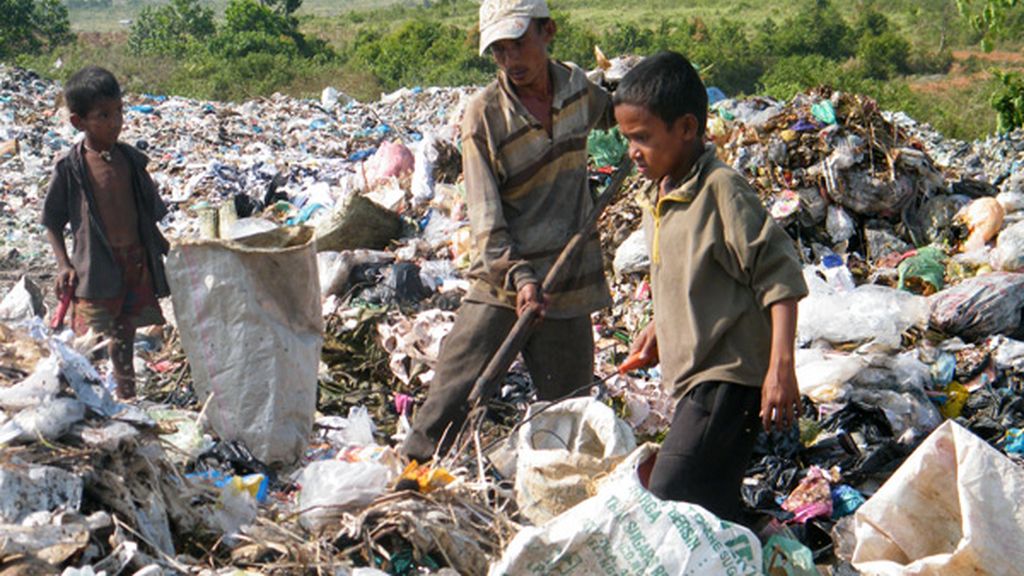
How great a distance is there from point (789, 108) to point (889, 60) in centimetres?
2166

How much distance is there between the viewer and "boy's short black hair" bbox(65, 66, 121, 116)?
12.6 feet

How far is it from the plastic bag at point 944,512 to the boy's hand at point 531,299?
992mm

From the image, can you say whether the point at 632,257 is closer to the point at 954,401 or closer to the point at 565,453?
the point at 954,401

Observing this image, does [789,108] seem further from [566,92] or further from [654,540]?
[654,540]

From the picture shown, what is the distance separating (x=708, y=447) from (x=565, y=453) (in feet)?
1.22

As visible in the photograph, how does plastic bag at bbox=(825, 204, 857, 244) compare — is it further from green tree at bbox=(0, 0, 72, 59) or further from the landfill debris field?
green tree at bbox=(0, 0, 72, 59)

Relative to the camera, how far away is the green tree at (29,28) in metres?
24.4

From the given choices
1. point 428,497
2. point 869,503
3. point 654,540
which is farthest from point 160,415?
point 869,503

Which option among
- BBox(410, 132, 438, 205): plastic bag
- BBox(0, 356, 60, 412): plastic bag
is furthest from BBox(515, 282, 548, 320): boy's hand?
BBox(410, 132, 438, 205): plastic bag

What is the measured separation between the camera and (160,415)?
127 inches

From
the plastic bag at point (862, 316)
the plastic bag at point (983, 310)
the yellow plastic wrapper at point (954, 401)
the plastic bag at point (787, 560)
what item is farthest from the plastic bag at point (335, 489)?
the plastic bag at point (983, 310)

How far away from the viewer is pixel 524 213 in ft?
10.8

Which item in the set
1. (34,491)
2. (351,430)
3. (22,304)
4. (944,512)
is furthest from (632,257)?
(34,491)

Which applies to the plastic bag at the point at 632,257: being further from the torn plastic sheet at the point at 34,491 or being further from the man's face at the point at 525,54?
the torn plastic sheet at the point at 34,491
